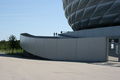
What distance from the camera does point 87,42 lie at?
2984 cm

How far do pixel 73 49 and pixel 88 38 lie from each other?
92.6 inches

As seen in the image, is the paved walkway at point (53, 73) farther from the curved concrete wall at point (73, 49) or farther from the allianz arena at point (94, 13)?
the allianz arena at point (94, 13)

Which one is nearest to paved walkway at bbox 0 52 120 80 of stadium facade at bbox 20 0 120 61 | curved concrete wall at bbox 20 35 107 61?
curved concrete wall at bbox 20 35 107 61

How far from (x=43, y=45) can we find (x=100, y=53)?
9.09 metres

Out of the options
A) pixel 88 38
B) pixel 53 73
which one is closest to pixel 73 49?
pixel 88 38

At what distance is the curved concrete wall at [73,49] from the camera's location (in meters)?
29.2

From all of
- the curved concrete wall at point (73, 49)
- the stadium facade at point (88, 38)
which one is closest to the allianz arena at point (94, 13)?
the stadium facade at point (88, 38)

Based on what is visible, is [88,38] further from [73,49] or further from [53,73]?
[53,73]

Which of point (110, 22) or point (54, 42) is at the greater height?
point (110, 22)

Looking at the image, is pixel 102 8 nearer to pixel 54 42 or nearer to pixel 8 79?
pixel 54 42

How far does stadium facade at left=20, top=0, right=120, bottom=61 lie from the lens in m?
29.5

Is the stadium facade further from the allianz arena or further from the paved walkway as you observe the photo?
the paved walkway

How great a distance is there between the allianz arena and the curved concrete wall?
5.03 meters

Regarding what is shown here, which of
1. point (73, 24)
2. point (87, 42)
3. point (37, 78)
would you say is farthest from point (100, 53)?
point (37, 78)
